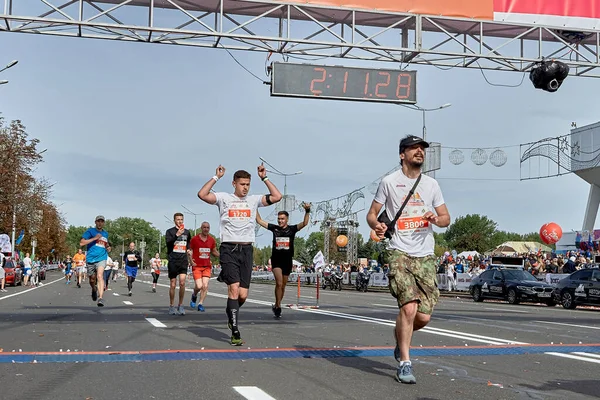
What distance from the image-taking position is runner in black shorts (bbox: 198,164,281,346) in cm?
918

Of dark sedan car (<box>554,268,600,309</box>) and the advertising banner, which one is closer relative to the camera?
the advertising banner

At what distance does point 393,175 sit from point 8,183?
127 ft

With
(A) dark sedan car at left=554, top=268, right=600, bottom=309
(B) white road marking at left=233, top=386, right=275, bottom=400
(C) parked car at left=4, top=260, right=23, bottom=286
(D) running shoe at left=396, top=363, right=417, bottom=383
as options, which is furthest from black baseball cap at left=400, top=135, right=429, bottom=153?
(C) parked car at left=4, top=260, right=23, bottom=286

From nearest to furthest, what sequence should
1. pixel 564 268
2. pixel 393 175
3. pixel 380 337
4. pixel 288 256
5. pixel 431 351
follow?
pixel 393 175
pixel 431 351
pixel 380 337
pixel 288 256
pixel 564 268

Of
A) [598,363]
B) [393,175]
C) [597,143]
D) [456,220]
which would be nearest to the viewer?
[393,175]

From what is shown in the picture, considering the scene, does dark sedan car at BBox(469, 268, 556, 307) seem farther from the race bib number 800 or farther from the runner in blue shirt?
the race bib number 800

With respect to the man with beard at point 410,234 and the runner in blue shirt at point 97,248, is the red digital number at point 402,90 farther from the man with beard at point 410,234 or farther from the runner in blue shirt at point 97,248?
the man with beard at point 410,234

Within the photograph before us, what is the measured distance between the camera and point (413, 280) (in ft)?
21.3

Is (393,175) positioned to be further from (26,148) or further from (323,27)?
(26,148)

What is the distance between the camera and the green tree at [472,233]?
133 metres

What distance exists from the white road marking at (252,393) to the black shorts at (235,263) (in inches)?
129

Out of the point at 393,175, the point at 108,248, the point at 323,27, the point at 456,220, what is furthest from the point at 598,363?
the point at 456,220

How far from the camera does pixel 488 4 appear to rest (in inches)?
639

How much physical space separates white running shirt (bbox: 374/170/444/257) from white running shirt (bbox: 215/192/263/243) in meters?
2.95
